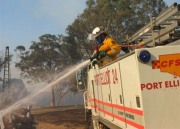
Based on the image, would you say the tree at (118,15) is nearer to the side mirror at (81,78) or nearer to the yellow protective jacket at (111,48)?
the side mirror at (81,78)

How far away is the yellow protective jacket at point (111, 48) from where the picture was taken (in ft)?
26.0

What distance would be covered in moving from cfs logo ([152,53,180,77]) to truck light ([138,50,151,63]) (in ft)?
0.35

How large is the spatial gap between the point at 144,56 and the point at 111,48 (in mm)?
3393

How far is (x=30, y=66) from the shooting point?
43.9 metres

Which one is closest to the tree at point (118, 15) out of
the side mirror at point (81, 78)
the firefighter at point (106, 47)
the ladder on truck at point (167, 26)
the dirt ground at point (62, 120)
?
the dirt ground at point (62, 120)

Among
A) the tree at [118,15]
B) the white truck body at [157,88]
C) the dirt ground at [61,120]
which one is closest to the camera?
the white truck body at [157,88]

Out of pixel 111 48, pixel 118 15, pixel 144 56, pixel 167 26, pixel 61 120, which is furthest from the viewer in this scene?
pixel 118 15

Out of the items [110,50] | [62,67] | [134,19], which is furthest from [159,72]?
[62,67]

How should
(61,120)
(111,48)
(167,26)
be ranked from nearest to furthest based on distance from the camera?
(167,26), (111,48), (61,120)

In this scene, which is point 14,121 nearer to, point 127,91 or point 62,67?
point 127,91

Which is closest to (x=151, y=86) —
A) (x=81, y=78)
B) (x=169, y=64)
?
(x=169, y=64)

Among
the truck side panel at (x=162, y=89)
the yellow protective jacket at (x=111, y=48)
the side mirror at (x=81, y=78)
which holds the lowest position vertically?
the truck side panel at (x=162, y=89)

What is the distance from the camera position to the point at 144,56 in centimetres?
471

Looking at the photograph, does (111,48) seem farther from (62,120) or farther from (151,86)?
(62,120)
